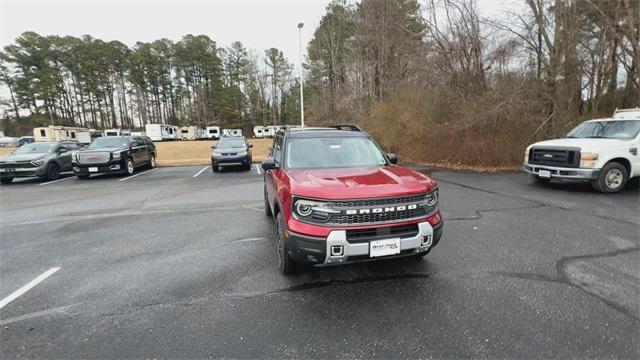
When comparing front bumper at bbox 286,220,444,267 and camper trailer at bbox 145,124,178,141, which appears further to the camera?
camper trailer at bbox 145,124,178,141

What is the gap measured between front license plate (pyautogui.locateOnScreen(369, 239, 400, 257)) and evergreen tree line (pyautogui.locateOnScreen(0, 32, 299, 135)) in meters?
68.0

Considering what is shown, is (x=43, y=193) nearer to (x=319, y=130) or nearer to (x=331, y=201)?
(x=319, y=130)

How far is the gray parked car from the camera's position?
1176 cm

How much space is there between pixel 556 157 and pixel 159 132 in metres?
59.7

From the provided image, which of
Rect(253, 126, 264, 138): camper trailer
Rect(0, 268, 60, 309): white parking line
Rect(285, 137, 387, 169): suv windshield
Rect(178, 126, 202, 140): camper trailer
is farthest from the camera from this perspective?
Rect(253, 126, 264, 138): camper trailer

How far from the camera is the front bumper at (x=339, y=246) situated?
2.91 metres

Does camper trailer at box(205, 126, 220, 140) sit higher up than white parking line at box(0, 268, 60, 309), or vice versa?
camper trailer at box(205, 126, 220, 140)

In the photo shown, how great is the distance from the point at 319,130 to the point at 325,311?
3051mm

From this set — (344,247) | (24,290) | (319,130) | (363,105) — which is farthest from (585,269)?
(363,105)

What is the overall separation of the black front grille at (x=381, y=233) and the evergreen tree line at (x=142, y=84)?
2673 inches

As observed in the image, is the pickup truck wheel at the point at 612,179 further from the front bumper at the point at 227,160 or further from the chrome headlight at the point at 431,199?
the front bumper at the point at 227,160

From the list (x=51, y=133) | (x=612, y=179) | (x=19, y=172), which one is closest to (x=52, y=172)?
(x=19, y=172)

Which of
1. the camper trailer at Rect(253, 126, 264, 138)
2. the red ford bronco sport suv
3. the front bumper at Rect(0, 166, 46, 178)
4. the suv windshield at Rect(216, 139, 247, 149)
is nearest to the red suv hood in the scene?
the red ford bronco sport suv

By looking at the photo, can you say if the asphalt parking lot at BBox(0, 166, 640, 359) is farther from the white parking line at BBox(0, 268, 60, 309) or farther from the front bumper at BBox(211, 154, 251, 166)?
the front bumper at BBox(211, 154, 251, 166)
